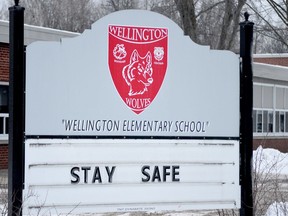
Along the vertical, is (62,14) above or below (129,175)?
above

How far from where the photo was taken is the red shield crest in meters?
6.38

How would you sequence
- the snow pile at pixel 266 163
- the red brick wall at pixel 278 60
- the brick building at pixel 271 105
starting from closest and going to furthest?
the snow pile at pixel 266 163
the brick building at pixel 271 105
the red brick wall at pixel 278 60

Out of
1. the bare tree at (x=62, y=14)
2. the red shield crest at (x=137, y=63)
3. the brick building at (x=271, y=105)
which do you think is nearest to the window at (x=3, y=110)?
the brick building at (x=271, y=105)

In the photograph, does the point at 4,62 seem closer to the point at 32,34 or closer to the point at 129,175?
the point at 32,34

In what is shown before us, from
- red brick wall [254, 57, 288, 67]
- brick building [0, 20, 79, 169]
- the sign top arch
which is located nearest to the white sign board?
the sign top arch

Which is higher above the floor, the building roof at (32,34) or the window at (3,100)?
the building roof at (32,34)

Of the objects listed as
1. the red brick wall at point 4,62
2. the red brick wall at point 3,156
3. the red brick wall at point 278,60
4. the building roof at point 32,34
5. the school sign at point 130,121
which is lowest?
the red brick wall at point 3,156

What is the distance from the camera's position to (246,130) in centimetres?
688

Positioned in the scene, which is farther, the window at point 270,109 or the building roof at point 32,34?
the window at point 270,109

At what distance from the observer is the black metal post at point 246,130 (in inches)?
270

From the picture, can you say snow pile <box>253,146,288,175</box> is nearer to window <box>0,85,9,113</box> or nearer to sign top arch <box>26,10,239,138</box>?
sign top arch <box>26,10,239,138</box>

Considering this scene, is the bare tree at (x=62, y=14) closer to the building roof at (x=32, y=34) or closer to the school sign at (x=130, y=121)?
the building roof at (x=32, y=34)

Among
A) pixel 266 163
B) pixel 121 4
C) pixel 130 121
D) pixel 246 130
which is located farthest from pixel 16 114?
pixel 121 4

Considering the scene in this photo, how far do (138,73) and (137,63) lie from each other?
0.31 ft
